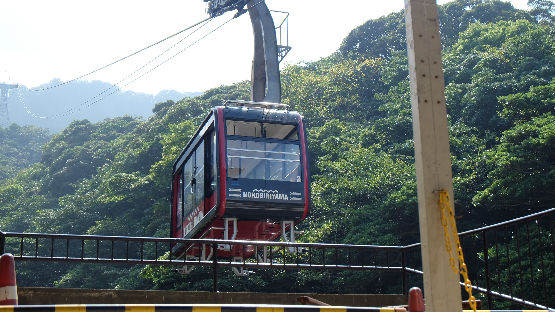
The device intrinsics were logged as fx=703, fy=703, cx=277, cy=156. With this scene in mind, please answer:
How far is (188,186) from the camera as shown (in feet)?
55.5

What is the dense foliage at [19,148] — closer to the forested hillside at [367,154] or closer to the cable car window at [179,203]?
→ the forested hillside at [367,154]

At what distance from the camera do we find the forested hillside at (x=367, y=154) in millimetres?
31125

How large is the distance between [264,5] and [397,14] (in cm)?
4542

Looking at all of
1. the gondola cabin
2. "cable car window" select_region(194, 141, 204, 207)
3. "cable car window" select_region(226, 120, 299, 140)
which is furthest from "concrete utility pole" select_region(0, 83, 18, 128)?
"cable car window" select_region(226, 120, 299, 140)

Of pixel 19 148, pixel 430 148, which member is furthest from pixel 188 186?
pixel 19 148

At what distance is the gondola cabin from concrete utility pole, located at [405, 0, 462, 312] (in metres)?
9.59

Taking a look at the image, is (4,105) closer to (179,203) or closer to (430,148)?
(179,203)

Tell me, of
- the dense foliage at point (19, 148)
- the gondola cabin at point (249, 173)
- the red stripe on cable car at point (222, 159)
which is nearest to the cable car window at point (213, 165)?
the gondola cabin at point (249, 173)

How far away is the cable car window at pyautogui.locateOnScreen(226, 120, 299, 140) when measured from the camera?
15.0 metres

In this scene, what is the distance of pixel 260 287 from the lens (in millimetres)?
32625

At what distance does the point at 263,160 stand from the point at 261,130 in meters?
0.70

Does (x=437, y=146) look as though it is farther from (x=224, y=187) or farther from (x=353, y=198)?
(x=353, y=198)

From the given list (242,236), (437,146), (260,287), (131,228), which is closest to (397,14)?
(131,228)

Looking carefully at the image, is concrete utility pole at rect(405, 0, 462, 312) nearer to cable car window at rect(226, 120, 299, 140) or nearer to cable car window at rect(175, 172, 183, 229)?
cable car window at rect(226, 120, 299, 140)
